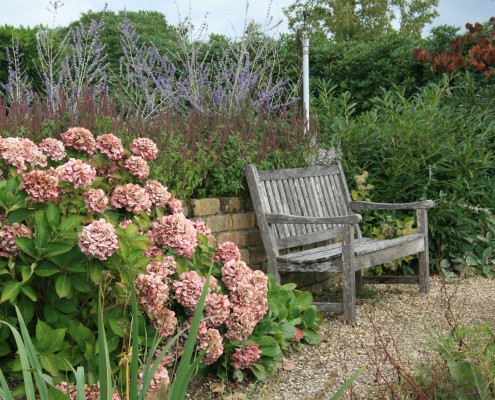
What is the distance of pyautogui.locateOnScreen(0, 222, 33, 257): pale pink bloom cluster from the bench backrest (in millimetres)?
2011

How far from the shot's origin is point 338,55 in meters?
9.60

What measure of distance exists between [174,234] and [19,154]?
0.79 metres

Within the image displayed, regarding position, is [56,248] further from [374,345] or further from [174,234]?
[374,345]

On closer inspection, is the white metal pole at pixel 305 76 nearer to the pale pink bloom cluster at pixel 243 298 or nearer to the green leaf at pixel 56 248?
the pale pink bloom cluster at pixel 243 298

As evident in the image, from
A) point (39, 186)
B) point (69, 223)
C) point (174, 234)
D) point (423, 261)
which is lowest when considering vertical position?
point (423, 261)

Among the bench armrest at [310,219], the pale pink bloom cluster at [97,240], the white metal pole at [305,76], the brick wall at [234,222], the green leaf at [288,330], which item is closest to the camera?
the pale pink bloom cluster at [97,240]

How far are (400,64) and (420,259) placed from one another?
150 inches

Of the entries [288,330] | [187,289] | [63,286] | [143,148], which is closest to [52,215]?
[63,286]

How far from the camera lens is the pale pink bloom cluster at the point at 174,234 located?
3254mm

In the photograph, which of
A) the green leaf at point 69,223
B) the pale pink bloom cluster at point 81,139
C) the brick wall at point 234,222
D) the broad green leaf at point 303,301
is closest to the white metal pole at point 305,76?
the brick wall at point 234,222

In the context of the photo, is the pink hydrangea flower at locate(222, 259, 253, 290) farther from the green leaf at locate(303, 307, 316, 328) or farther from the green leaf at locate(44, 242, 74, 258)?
the green leaf at locate(44, 242, 74, 258)

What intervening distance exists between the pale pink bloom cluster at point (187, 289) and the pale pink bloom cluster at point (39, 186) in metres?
0.67

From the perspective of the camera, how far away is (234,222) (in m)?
4.93

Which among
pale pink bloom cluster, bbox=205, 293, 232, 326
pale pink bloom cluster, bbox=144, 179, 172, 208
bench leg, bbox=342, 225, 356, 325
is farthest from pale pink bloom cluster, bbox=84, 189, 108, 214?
bench leg, bbox=342, 225, 356, 325
